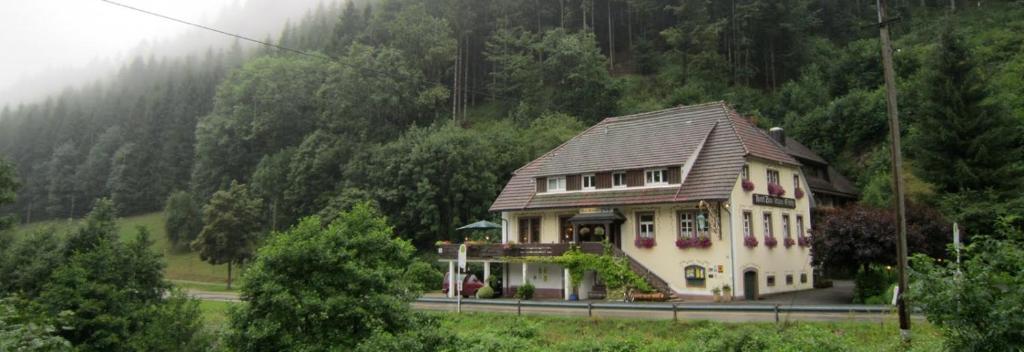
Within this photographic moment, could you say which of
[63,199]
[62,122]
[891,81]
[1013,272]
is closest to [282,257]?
[1013,272]

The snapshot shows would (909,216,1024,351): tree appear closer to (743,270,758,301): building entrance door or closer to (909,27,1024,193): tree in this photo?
(743,270,758,301): building entrance door

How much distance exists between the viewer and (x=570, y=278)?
2970 cm

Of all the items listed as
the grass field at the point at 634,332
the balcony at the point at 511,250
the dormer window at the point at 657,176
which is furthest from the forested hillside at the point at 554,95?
the grass field at the point at 634,332

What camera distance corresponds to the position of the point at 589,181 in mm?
32938

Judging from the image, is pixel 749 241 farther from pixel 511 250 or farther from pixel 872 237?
pixel 511 250

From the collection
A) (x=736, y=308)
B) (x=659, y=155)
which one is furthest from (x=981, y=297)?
(x=659, y=155)

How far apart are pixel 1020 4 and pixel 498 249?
164 feet

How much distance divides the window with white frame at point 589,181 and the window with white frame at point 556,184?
4.15ft

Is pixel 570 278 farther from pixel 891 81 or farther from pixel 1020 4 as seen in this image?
pixel 1020 4

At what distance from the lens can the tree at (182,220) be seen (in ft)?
232

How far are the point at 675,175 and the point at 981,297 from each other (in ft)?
73.0

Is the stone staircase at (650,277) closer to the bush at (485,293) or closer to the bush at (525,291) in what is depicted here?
the bush at (525,291)

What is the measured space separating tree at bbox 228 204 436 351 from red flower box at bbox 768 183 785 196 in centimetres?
2421

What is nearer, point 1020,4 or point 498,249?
point 498,249
